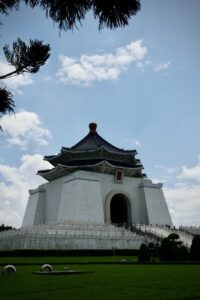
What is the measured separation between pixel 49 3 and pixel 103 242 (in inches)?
825

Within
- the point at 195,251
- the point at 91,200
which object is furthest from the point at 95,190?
the point at 195,251

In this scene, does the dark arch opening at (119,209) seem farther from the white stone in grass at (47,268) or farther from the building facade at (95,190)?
the white stone in grass at (47,268)

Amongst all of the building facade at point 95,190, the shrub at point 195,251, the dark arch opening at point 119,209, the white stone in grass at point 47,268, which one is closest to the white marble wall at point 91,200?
the building facade at point 95,190

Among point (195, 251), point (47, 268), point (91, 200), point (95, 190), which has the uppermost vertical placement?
point (95, 190)

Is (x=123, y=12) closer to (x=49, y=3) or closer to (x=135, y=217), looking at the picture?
(x=49, y=3)

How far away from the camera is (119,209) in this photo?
40.5 m

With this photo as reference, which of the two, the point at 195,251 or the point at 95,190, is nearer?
Answer: the point at 195,251

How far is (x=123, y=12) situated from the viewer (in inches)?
225

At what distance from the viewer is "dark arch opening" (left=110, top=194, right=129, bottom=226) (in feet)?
124

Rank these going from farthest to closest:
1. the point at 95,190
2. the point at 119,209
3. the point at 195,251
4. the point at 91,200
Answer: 1. the point at 119,209
2. the point at 95,190
3. the point at 91,200
4. the point at 195,251

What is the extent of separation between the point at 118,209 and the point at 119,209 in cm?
14

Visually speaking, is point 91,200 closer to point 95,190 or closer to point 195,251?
point 95,190

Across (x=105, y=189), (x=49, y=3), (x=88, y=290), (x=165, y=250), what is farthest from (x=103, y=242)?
(x=49, y=3)

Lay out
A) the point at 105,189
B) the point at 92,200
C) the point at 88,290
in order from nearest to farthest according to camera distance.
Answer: the point at 88,290
the point at 92,200
the point at 105,189
